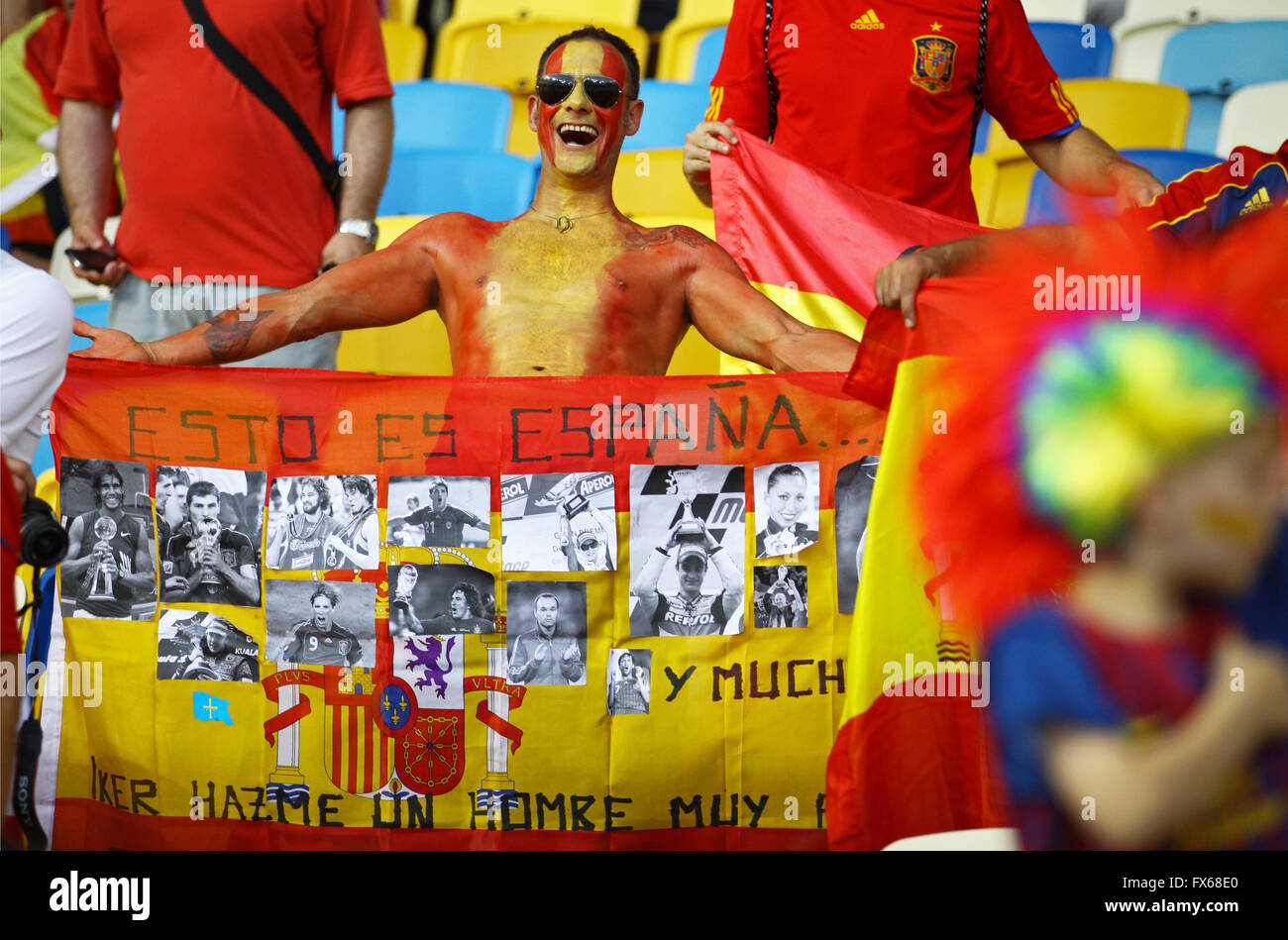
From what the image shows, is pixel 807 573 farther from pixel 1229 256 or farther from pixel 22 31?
pixel 22 31

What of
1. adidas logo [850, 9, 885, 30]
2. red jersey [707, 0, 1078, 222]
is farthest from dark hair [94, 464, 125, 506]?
adidas logo [850, 9, 885, 30]

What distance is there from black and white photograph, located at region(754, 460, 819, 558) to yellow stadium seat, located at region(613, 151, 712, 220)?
295 centimetres

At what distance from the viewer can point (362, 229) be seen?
4.31 m

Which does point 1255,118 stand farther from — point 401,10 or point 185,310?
point 401,10

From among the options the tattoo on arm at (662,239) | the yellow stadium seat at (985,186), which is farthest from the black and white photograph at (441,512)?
the yellow stadium seat at (985,186)

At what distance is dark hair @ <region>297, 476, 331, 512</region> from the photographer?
2971 millimetres

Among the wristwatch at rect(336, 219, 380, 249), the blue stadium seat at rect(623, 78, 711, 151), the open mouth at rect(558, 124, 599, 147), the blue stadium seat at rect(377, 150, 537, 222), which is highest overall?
the blue stadium seat at rect(623, 78, 711, 151)

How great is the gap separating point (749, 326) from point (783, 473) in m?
0.67

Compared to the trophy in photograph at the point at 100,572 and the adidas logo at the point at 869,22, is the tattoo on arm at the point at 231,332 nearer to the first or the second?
the trophy in photograph at the point at 100,572

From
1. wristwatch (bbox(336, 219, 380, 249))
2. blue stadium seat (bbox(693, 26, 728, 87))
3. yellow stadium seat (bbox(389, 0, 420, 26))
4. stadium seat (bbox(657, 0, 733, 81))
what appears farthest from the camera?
yellow stadium seat (bbox(389, 0, 420, 26))

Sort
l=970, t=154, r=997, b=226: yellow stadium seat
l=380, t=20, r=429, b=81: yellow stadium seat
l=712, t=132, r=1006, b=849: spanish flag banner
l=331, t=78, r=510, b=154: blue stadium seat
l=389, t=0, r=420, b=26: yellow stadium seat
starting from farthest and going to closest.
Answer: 1. l=389, t=0, r=420, b=26: yellow stadium seat
2. l=380, t=20, r=429, b=81: yellow stadium seat
3. l=331, t=78, r=510, b=154: blue stadium seat
4. l=970, t=154, r=997, b=226: yellow stadium seat
5. l=712, t=132, r=1006, b=849: spanish flag banner

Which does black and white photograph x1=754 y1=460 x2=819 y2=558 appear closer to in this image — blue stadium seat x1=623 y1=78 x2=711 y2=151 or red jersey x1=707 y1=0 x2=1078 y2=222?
red jersey x1=707 y1=0 x2=1078 y2=222

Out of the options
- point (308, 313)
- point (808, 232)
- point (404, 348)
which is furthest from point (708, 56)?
Answer: point (308, 313)

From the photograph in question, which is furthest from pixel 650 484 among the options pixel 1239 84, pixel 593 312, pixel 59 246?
pixel 1239 84
